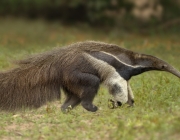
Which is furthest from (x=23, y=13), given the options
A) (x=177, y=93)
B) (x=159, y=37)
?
(x=177, y=93)

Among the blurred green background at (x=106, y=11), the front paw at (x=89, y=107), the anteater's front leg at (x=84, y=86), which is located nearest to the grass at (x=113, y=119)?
the front paw at (x=89, y=107)

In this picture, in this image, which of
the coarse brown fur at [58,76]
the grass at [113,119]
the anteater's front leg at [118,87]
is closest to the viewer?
the grass at [113,119]

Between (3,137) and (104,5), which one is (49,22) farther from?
(3,137)

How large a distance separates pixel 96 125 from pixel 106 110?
129 centimetres

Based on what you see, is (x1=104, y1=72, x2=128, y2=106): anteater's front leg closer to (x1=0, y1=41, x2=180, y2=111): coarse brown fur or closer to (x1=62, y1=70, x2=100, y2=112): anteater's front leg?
(x1=0, y1=41, x2=180, y2=111): coarse brown fur

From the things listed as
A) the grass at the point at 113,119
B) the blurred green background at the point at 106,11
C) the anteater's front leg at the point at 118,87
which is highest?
the blurred green background at the point at 106,11

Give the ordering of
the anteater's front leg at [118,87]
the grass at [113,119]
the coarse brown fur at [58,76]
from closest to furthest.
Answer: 1. the grass at [113,119]
2. the coarse brown fur at [58,76]
3. the anteater's front leg at [118,87]

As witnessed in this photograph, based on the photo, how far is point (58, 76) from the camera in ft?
30.5

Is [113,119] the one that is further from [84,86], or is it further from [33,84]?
[33,84]

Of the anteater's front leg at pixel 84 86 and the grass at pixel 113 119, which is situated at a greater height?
the anteater's front leg at pixel 84 86

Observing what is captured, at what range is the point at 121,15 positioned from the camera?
2494 cm

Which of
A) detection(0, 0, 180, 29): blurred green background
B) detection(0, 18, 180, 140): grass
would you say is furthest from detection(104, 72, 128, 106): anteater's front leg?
detection(0, 0, 180, 29): blurred green background

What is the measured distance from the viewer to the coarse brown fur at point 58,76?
9.20 meters

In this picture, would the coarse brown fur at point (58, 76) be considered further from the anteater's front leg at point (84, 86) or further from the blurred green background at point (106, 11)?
the blurred green background at point (106, 11)
